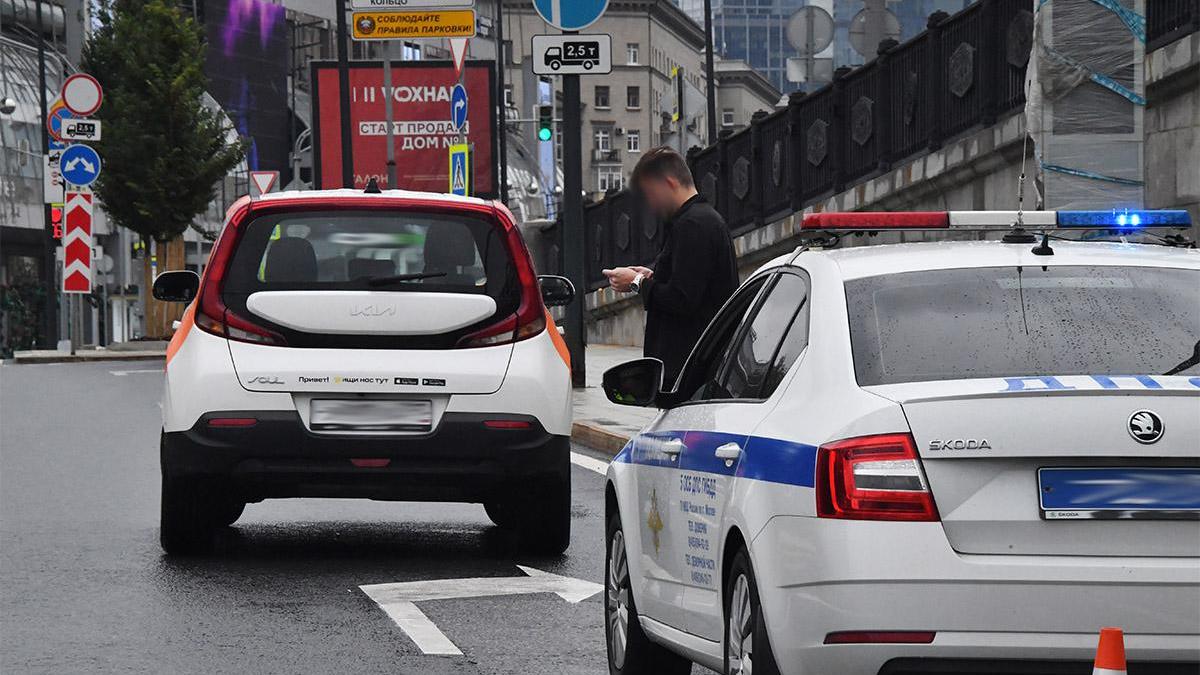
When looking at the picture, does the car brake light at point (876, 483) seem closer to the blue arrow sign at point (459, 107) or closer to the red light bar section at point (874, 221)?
the red light bar section at point (874, 221)

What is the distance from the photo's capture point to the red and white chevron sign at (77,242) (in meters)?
41.0

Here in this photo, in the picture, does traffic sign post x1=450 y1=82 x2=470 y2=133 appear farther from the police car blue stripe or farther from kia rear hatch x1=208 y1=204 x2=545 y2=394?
the police car blue stripe

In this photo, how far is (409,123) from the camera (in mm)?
48406

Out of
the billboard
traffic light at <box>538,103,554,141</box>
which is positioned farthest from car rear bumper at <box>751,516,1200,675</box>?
the billboard

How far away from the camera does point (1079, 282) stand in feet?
18.8

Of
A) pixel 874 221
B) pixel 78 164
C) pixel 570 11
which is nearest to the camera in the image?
pixel 874 221

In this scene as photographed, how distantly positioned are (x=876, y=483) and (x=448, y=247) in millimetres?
5877

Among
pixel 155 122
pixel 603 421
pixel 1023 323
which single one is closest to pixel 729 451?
pixel 1023 323

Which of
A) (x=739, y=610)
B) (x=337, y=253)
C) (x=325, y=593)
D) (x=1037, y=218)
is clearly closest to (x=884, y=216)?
(x=1037, y=218)

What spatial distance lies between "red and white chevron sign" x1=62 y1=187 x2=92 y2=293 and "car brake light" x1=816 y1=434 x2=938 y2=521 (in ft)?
121

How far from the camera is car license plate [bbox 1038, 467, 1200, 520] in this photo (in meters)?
5.05

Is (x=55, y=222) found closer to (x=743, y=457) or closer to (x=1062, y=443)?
(x=743, y=457)

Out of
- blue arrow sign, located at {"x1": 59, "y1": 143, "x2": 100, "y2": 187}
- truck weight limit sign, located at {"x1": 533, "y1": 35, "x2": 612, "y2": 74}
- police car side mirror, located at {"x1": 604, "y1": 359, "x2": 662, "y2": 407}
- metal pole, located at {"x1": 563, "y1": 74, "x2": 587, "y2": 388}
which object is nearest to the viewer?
police car side mirror, located at {"x1": 604, "y1": 359, "x2": 662, "y2": 407}

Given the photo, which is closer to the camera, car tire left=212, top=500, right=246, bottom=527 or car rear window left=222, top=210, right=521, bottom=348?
car rear window left=222, top=210, right=521, bottom=348
